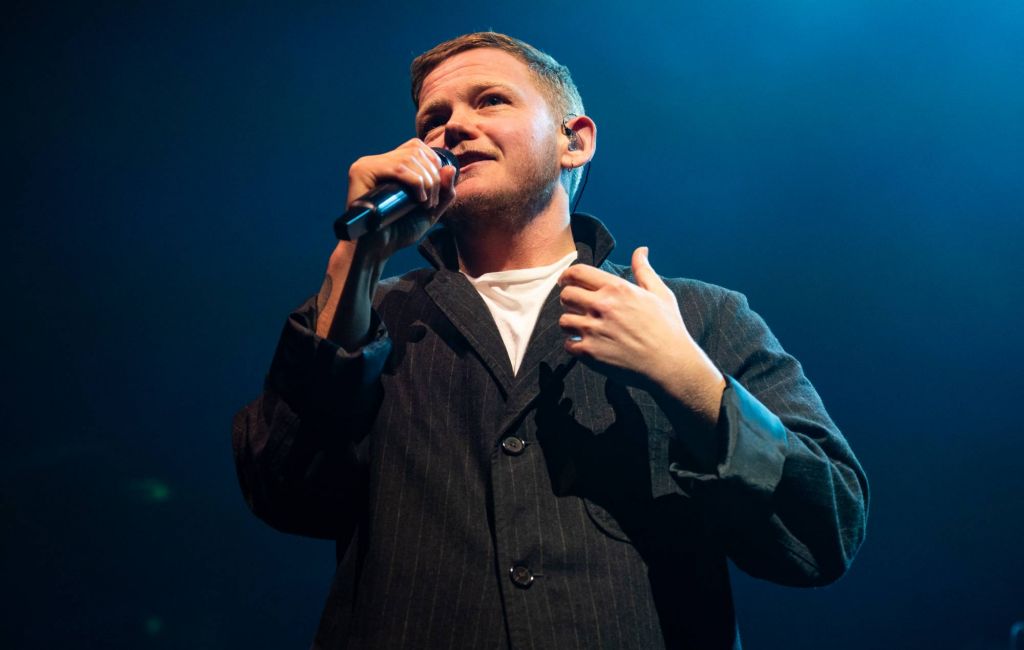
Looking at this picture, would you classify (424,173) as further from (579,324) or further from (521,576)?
(521,576)

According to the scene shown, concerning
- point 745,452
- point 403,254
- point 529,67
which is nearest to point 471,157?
point 529,67

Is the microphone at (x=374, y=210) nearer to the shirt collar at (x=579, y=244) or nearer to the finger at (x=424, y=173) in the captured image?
the finger at (x=424, y=173)

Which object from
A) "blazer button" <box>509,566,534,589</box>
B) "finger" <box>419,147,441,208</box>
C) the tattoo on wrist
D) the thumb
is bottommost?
"blazer button" <box>509,566,534,589</box>

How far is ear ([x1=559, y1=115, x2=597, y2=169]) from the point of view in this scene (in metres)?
1.83

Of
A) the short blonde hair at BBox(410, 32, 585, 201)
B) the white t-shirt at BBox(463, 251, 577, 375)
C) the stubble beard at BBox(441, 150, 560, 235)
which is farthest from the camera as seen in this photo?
the short blonde hair at BBox(410, 32, 585, 201)

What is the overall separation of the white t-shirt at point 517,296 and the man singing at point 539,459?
15 mm

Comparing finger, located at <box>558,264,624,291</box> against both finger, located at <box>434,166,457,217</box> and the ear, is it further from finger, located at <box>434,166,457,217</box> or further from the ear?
the ear

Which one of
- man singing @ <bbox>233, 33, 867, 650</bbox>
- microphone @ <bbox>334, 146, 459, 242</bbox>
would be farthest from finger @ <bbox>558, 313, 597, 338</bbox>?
microphone @ <bbox>334, 146, 459, 242</bbox>

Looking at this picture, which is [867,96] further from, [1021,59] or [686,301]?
[686,301]

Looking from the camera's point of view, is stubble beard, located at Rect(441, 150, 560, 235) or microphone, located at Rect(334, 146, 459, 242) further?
stubble beard, located at Rect(441, 150, 560, 235)

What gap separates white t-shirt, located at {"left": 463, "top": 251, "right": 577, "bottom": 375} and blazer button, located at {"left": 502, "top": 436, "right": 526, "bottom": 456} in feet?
0.76

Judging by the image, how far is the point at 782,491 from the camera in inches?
39.0

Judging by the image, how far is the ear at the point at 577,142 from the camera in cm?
183

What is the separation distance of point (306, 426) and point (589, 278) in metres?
0.52
